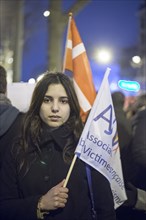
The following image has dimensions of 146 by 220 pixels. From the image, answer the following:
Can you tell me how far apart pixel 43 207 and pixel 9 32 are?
15.2 m

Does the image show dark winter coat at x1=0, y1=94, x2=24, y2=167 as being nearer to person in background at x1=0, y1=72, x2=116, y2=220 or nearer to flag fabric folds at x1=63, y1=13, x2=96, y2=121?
person in background at x1=0, y1=72, x2=116, y2=220

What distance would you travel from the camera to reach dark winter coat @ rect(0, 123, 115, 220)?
276 centimetres

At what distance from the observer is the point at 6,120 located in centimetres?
341

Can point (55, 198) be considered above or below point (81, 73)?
below

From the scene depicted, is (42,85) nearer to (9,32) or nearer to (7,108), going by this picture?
(7,108)

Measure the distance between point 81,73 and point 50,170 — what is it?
1577 mm

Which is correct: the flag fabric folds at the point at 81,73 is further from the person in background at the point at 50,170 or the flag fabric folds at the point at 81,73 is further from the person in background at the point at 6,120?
the person in background at the point at 50,170

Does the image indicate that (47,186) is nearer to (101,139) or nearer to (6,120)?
(101,139)

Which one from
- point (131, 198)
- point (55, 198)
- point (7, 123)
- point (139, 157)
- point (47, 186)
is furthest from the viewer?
point (139, 157)

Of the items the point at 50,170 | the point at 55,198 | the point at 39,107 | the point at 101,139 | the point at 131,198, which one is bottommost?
the point at 131,198

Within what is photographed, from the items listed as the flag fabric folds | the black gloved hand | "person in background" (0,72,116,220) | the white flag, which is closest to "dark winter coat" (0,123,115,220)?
"person in background" (0,72,116,220)

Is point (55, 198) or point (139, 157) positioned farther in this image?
point (139, 157)

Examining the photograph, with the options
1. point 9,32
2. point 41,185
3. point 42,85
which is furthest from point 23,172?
point 9,32

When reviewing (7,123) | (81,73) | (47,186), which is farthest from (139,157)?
(47,186)
